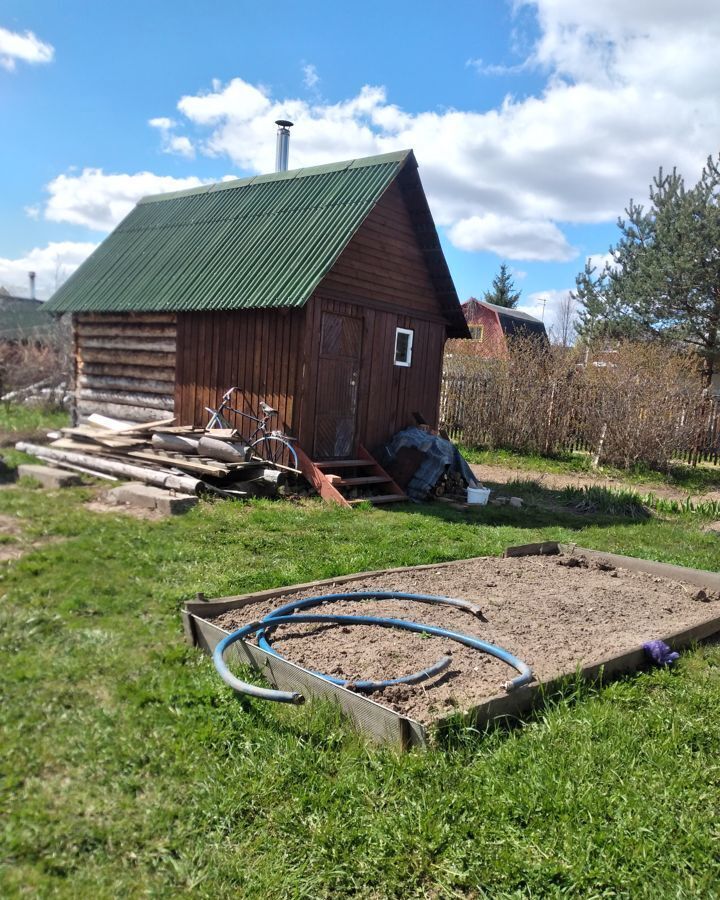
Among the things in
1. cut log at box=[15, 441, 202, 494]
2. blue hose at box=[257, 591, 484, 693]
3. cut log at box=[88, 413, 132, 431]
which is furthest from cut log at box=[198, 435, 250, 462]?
blue hose at box=[257, 591, 484, 693]

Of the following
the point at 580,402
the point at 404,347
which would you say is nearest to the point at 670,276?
the point at 580,402

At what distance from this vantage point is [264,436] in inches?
422

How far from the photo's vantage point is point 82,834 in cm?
271

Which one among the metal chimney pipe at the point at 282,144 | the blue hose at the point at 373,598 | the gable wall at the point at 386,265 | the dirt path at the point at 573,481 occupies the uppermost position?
the metal chimney pipe at the point at 282,144

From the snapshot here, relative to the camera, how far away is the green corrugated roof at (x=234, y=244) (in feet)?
35.4

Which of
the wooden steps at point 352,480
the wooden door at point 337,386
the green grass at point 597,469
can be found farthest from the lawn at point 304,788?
the green grass at point 597,469

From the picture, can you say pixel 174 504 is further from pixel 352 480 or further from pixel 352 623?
pixel 352 623

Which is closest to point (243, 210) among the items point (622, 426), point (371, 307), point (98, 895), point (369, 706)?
point (371, 307)

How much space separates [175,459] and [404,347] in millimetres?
4685

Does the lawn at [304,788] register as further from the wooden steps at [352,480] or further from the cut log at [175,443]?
the cut log at [175,443]

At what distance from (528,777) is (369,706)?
2.51ft

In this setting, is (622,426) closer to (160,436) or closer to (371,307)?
(371,307)

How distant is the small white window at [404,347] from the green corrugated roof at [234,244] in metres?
2.44

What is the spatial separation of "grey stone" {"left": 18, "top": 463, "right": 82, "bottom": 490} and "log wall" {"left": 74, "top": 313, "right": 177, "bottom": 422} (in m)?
2.98
